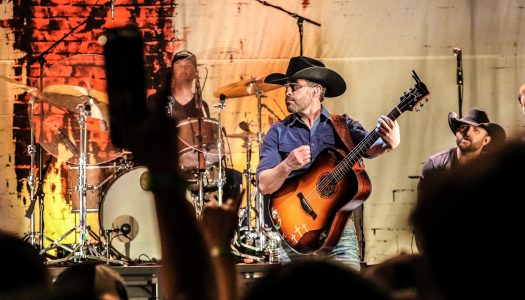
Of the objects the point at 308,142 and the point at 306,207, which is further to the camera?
the point at 308,142

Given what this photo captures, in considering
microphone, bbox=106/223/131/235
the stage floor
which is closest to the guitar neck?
the stage floor

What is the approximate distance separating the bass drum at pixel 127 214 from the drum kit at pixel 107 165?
1 centimetres

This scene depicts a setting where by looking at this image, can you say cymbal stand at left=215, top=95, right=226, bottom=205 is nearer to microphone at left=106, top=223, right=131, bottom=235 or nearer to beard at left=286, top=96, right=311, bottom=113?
microphone at left=106, top=223, right=131, bottom=235

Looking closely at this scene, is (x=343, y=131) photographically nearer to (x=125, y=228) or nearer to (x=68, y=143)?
(x=125, y=228)

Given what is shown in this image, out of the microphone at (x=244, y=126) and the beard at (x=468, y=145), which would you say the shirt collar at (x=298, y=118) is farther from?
the microphone at (x=244, y=126)

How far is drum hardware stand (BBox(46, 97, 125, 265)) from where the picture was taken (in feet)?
26.0

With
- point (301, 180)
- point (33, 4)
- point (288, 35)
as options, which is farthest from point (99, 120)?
point (301, 180)

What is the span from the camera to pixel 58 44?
920cm

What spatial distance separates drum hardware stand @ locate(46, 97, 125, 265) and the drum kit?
1cm

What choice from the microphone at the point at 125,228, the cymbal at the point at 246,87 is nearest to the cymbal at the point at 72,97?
the microphone at the point at 125,228

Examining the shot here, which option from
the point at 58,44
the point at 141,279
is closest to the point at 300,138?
the point at 141,279

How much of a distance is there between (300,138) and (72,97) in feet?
10.5

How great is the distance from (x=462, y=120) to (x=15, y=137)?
15.5ft

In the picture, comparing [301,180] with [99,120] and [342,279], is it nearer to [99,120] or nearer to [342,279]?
[99,120]
